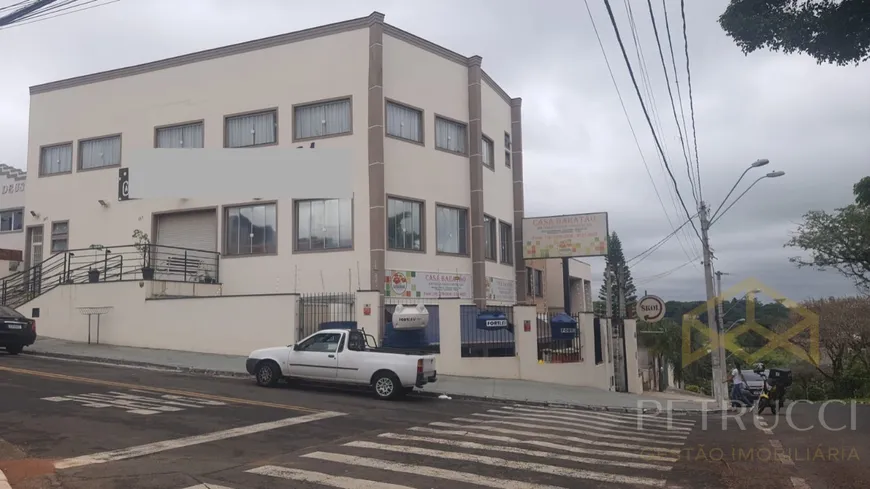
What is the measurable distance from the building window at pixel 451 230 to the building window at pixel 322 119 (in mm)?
4958

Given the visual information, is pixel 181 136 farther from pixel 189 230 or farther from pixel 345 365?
pixel 345 365

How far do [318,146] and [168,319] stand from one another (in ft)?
27.4

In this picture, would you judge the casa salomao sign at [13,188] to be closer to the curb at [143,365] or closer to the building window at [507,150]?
the curb at [143,365]

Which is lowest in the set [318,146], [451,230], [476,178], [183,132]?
[451,230]

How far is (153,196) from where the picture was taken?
1143 inches

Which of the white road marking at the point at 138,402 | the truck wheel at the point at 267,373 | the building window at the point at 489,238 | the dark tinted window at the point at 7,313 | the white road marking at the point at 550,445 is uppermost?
the building window at the point at 489,238

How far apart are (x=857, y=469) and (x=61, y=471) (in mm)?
9958

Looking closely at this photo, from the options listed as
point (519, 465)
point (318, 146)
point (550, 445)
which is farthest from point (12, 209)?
point (519, 465)

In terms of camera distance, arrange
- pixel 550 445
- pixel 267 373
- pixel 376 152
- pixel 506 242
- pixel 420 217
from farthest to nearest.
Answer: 1. pixel 506 242
2. pixel 420 217
3. pixel 376 152
4. pixel 267 373
5. pixel 550 445

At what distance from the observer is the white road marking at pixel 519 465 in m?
8.05

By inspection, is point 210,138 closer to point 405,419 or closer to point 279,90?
point 279,90

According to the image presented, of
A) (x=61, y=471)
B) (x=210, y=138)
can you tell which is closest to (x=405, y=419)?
(x=61, y=471)

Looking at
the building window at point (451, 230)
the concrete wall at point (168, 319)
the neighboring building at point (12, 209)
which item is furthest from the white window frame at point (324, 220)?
the neighboring building at point (12, 209)

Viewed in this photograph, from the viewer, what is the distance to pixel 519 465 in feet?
28.7
